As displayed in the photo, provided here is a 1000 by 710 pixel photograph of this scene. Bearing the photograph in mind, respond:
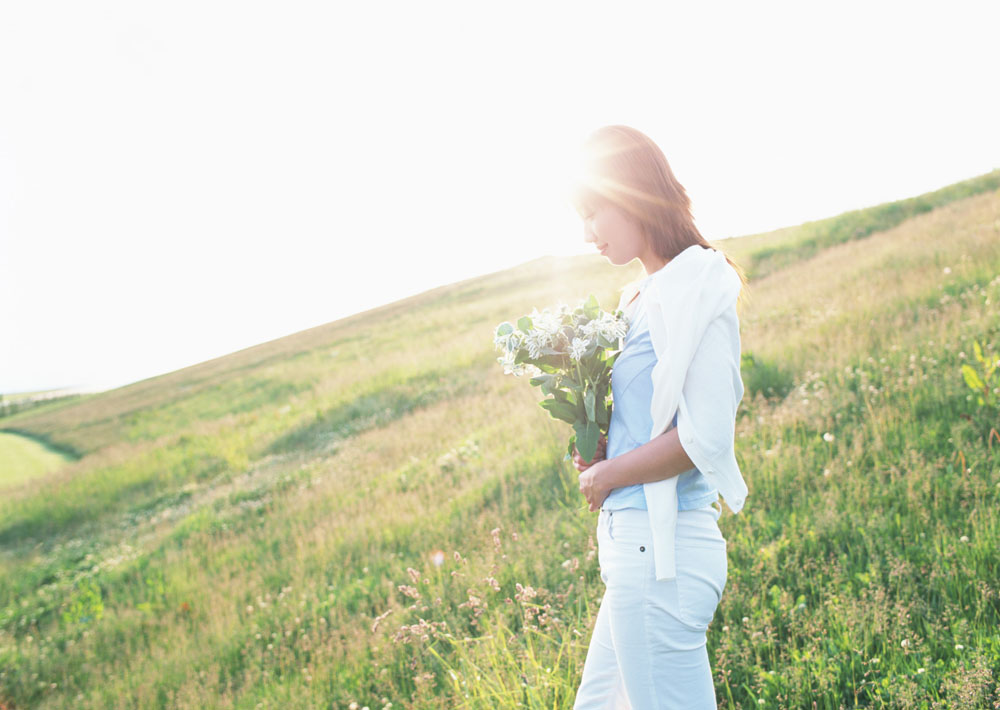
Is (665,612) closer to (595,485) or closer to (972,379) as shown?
(595,485)

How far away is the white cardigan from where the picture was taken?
191 cm

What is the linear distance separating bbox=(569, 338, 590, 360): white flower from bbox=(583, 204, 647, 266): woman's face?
318 mm

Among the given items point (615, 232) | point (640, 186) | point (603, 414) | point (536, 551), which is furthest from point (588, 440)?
point (536, 551)

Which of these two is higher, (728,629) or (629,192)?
(629,192)

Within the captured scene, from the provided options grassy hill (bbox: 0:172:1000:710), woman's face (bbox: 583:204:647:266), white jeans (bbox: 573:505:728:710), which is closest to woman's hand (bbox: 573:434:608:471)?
white jeans (bbox: 573:505:728:710)

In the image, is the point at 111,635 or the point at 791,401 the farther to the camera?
the point at 111,635

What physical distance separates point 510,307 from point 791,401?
2108 centimetres

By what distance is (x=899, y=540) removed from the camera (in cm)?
399

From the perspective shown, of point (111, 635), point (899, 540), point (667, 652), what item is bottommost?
point (111, 635)

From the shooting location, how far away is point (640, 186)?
2.16m

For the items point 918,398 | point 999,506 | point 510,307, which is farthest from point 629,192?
point 510,307

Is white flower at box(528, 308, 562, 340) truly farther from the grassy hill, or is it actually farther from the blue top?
the grassy hill

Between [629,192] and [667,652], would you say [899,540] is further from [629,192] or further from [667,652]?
[629,192]

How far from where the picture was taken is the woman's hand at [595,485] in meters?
2.18
